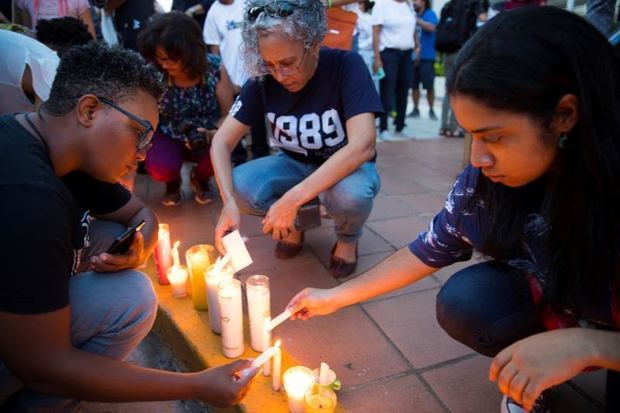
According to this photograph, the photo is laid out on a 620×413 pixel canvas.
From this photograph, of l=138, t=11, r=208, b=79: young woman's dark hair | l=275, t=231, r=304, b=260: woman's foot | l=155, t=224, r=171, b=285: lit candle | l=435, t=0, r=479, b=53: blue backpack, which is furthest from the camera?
l=435, t=0, r=479, b=53: blue backpack

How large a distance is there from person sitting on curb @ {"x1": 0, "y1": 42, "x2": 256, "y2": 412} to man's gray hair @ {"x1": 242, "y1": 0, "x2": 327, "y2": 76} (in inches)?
31.6

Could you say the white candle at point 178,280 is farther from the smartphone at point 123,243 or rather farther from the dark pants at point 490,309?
the dark pants at point 490,309

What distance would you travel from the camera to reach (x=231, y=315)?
1.74 meters

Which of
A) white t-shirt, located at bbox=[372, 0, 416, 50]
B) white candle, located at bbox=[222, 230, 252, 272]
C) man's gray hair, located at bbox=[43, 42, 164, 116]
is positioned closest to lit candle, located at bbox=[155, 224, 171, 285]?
white candle, located at bbox=[222, 230, 252, 272]

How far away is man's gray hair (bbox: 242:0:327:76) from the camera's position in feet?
6.83

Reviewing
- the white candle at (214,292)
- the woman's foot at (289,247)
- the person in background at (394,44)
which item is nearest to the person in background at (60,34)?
the woman's foot at (289,247)

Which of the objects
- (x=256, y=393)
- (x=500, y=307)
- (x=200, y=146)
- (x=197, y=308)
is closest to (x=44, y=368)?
(x=256, y=393)

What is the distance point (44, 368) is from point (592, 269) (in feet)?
4.38

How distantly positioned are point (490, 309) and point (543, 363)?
0.42 m

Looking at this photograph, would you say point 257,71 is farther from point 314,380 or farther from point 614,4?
point 614,4

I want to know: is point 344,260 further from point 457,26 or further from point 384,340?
point 457,26

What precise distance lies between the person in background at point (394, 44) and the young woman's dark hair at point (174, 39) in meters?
2.83

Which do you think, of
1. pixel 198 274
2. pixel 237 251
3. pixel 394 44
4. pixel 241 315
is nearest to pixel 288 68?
pixel 237 251

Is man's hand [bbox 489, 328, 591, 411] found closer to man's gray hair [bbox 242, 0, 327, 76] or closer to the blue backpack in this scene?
man's gray hair [bbox 242, 0, 327, 76]
